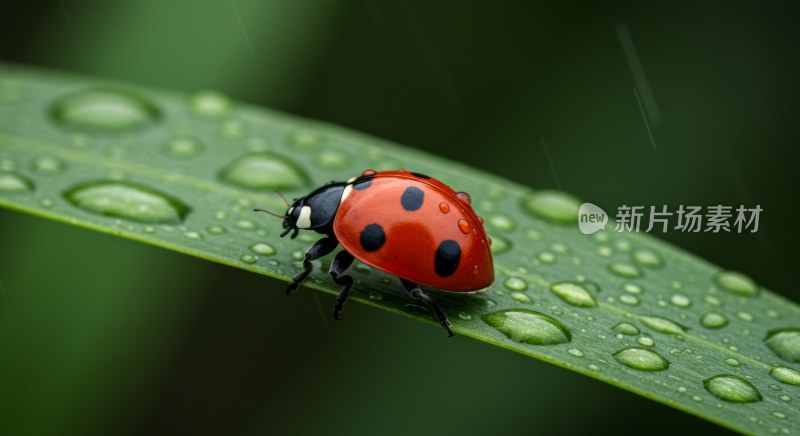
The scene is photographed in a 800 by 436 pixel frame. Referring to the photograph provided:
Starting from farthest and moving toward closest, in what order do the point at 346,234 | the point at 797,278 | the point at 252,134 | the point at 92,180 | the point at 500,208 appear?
the point at 797,278, the point at 252,134, the point at 500,208, the point at 92,180, the point at 346,234

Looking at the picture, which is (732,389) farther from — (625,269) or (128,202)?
(128,202)

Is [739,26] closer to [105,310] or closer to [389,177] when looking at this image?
[389,177]

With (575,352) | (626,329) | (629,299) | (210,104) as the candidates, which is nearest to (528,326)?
(575,352)

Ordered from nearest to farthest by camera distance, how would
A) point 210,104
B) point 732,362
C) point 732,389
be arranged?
point 732,389, point 732,362, point 210,104

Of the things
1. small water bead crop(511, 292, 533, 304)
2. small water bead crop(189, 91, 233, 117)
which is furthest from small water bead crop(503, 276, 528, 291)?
small water bead crop(189, 91, 233, 117)

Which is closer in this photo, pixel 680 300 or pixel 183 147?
pixel 680 300

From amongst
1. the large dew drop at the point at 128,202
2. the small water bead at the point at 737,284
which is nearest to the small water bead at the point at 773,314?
the small water bead at the point at 737,284

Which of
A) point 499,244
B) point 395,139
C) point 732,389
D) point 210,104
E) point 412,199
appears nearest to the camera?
point 732,389

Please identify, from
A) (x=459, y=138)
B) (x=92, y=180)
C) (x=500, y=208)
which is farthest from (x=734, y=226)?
(x=92, y=180)
